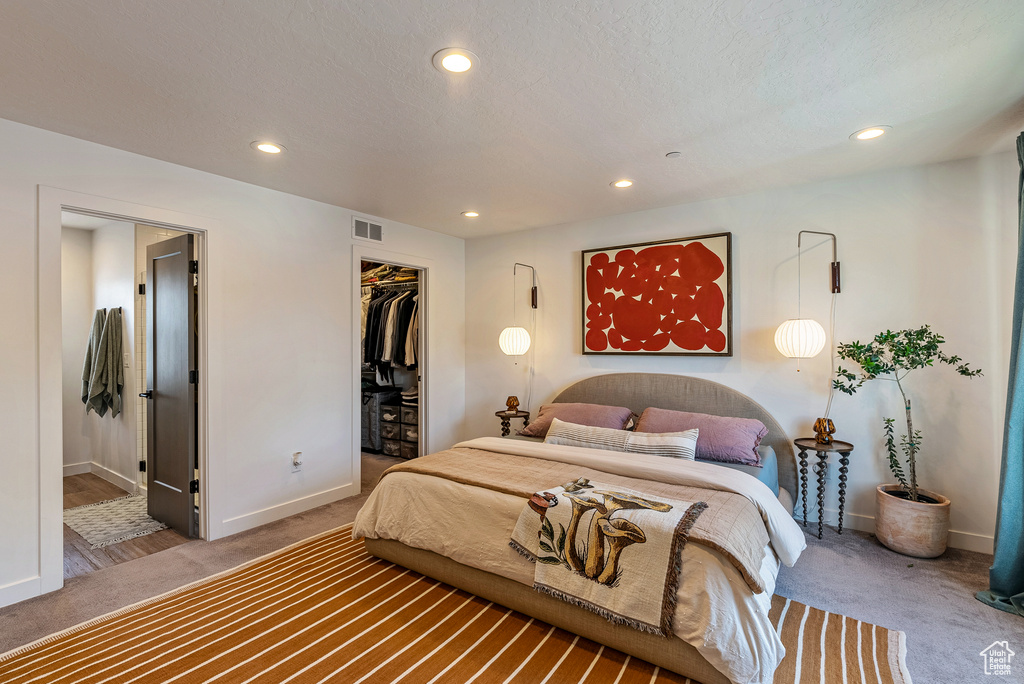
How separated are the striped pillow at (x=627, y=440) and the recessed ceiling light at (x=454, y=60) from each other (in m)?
2.41

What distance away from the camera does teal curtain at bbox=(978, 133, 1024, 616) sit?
7.72 ft

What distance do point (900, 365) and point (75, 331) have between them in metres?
7.06

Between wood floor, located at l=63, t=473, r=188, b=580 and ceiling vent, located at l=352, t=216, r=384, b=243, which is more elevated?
ceiling vent, located at l=352, t=216, r=384, b=243

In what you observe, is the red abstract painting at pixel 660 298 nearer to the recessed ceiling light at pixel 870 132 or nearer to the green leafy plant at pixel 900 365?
the green leafy plant at pixel 900 365

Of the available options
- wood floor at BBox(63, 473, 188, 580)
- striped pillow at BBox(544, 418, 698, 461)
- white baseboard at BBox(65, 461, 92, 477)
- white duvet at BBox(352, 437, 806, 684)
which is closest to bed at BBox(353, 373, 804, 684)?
white duvet at BBox(352, 437, 806, 684)

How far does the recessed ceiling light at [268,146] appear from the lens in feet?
8.91

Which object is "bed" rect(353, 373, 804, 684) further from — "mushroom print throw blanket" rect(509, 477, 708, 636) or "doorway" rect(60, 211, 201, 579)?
"doorway" rect(60, 211, 201, 579)

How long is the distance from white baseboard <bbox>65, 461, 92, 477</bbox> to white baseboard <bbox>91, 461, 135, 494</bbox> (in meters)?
0.07

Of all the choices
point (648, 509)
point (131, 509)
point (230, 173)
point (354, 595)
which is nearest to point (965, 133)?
point (648, 509)

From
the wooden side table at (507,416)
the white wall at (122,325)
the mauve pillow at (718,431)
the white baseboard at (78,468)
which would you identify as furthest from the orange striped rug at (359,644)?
the white baseboard at (78,468)

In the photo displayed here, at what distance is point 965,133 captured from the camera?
2.65m

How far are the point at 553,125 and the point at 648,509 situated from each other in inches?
76.6

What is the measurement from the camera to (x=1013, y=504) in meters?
2.38

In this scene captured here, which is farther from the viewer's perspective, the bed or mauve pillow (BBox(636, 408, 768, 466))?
mauve pillow (BBox(636, 408, 768, 466))
